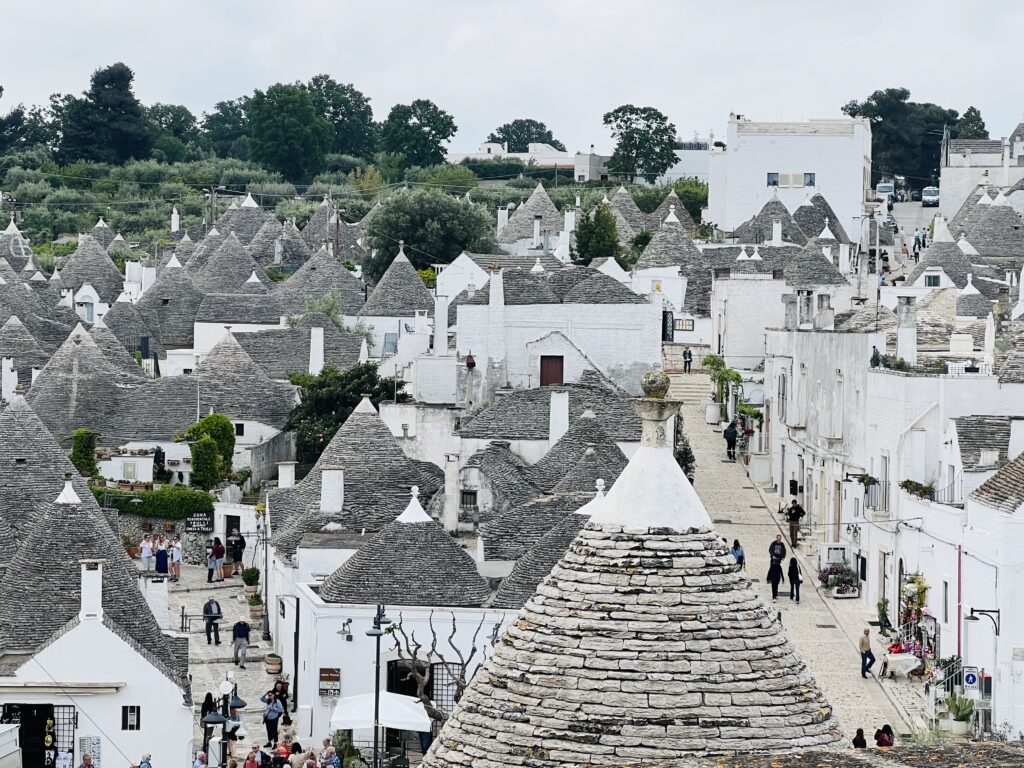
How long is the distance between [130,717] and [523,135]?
153953 mm

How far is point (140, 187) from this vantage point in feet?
492

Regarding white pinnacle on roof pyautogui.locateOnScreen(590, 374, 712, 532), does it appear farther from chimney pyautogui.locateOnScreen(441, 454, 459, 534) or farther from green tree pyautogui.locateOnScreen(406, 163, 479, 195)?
green tree pyautogui.locateOnScreen(406, 163, 479, 195)

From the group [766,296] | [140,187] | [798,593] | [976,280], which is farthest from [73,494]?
[140,187]

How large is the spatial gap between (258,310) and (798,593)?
48861 millimetres

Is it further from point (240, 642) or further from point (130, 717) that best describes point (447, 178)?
point (130, 717)

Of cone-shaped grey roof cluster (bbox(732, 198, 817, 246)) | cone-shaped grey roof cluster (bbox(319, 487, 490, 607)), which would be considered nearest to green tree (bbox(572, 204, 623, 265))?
cone-shaped grey roof cluster (bbox(732, 198, 817, 246))

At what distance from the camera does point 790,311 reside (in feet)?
227

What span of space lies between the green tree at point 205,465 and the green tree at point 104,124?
93.5 meters

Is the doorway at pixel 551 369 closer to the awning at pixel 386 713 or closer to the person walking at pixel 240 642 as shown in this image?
the person walking at pixel 240 642

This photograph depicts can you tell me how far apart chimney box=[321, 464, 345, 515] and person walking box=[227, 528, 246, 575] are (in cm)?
1028

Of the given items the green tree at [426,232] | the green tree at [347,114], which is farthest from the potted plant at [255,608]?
the green tree at [347,114]

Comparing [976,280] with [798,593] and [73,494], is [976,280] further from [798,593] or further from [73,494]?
[73,494]

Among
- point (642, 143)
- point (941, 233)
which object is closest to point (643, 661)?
point (941, 233)

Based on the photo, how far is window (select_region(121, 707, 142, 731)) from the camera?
39.9 meters
